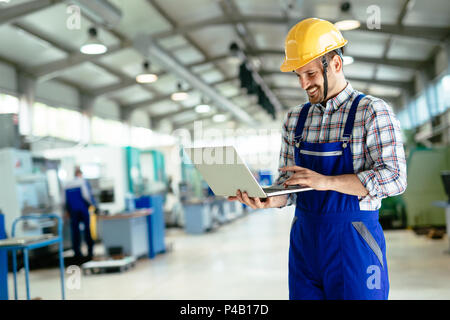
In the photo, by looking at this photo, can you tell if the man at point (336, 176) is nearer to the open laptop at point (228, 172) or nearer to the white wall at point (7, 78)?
the open laptop at point (228, 172)

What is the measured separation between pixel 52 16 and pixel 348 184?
9205 mm

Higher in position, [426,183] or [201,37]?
[201,37]

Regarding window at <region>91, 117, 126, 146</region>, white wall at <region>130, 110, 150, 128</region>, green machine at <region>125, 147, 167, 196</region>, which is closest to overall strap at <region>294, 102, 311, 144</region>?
green machine at <region>125, 147, 167, 196</region>

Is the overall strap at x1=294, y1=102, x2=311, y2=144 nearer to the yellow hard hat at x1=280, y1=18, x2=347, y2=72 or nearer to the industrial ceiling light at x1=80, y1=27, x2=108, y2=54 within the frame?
the yellow hard hat at x1=280, y1=18, x2=347, y2=72

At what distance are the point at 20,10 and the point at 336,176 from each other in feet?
26.3

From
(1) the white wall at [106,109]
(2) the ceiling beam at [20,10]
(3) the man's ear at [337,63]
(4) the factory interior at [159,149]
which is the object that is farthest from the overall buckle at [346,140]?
(1) the white wall at [106,109]

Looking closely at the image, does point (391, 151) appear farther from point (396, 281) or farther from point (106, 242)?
point (106, 242)

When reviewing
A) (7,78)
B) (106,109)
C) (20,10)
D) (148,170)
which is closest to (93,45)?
(20,10)

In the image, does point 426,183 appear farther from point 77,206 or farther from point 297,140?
point 297,140

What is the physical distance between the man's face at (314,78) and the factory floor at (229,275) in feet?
11.3

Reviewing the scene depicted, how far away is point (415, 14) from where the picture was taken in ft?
30.1

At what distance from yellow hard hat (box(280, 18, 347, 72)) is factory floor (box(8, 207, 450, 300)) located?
353 centimetres

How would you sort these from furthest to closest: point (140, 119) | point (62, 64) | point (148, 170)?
point (140, 119), point (148, 170), point (62, 64)

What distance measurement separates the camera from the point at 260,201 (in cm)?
173
